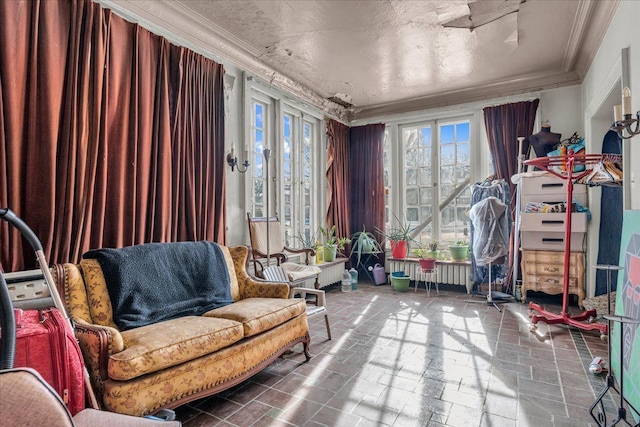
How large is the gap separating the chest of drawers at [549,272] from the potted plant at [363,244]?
2.19 m

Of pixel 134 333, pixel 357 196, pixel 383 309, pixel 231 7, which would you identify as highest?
pixel 231 7

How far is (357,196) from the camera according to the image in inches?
240

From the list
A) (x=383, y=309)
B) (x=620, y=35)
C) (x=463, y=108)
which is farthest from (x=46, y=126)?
(x=463, y=108)

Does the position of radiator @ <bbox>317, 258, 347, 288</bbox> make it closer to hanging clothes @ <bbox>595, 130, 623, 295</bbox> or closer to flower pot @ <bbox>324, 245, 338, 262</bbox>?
flower pot @ <bbox>324, 245, 338, 262</bbox>

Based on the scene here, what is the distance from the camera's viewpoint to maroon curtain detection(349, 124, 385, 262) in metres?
5.91

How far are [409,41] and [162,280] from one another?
330cm

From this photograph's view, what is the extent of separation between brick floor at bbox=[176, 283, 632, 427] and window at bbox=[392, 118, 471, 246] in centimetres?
207

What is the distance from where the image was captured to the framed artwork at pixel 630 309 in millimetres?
1873

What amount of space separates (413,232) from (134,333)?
460 centimetres

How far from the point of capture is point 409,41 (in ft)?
12.0

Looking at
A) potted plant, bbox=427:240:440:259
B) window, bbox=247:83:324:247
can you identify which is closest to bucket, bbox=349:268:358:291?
window, bbox=247:83:324:247

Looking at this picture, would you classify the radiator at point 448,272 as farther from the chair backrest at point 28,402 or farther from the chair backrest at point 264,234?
the chair backrest at point 28,402

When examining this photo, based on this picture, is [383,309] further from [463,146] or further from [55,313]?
[55,313]

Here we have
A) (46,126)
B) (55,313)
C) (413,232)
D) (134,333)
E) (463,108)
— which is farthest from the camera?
(413,232)
